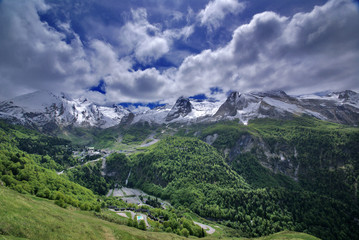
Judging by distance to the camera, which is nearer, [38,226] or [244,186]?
[38,226]

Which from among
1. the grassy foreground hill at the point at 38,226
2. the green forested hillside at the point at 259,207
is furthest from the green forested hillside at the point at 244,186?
the grassy foreground hill at the point at 38,226

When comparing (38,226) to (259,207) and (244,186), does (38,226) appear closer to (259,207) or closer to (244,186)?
(259,207)

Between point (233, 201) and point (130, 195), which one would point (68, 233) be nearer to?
point (233, 201)

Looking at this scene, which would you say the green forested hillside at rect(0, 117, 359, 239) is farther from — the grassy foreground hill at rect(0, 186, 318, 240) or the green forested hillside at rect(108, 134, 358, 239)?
the grassy foreground hill at rect(0, 186, 318, 240)

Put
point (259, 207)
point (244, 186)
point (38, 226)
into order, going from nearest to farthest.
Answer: point (38, 226) < point (259, 207) < point (244, 186)

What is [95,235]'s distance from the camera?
34.6m

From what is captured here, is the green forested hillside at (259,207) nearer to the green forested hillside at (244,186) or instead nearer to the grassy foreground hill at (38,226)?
the green forested hillside at (244,186)

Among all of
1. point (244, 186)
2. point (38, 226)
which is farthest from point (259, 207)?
point (38, 226)

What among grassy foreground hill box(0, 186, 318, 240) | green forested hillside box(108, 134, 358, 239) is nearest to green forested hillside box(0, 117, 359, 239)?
green forested hillside box(108, 134, 358, 239)

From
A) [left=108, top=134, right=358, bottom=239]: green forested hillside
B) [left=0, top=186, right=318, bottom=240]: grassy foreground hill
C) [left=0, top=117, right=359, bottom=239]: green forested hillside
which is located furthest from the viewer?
[left=108, top=134, right=358, bottom=239]: green forested hillside

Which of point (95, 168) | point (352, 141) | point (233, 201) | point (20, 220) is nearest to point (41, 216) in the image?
point (20, 220)

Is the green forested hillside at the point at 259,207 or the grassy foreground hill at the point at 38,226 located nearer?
the grassy foreground hill at the point at 38,226

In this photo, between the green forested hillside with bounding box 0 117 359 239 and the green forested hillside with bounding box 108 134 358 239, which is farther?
the green forested hillside with bounding box 108 134 358 239

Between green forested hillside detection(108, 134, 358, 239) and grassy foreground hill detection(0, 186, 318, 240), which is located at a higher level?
grassy foreground hill detection(0, 186, 318, 240)
